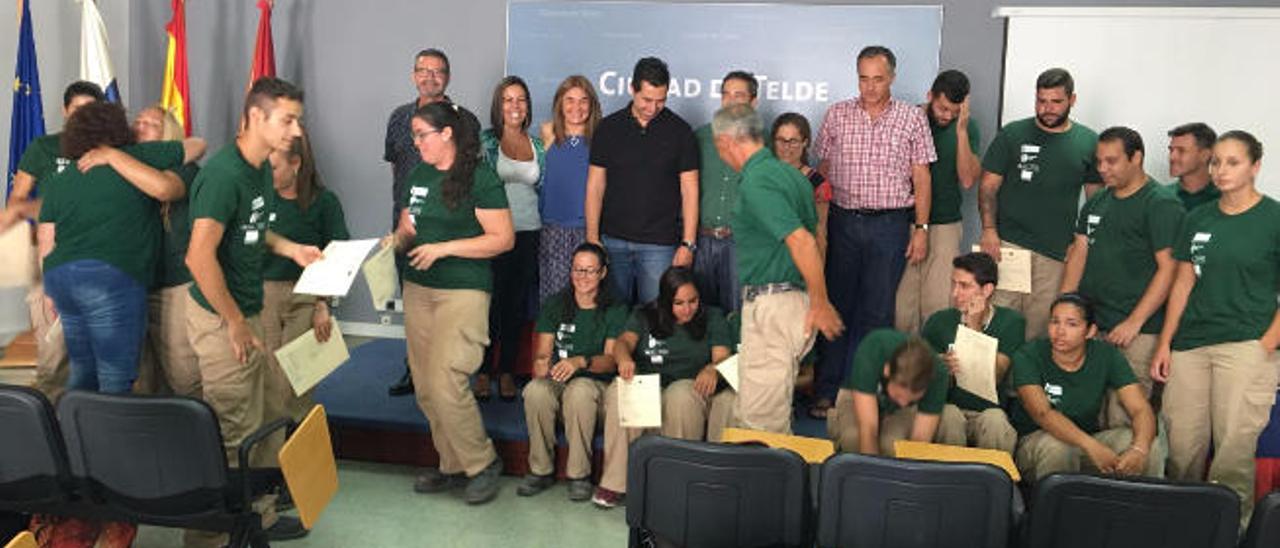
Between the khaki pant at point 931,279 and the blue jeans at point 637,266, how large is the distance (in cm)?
112

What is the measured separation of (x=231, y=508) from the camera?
299 cm

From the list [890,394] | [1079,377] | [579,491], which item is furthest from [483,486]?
[1079,377]

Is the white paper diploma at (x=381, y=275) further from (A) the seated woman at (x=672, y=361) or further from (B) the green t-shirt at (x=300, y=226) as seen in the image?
(A) the seated woman at (x=672, y=361)

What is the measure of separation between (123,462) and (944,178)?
139 inches

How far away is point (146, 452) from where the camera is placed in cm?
285

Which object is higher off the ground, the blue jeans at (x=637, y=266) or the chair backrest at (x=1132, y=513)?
the blue jeans at (x=637, y=266)

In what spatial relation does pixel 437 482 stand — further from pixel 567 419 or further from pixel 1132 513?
pixel 1132 513

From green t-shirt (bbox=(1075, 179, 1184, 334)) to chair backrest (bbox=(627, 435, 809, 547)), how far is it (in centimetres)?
201

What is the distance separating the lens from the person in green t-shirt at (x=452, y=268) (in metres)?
3.74

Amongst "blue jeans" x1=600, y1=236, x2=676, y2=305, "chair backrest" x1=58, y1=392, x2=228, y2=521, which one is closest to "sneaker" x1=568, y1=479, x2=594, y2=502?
"blue jeans" x1=600, y1=236, x2=676, y2=305

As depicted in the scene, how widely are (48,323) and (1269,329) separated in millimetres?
4602

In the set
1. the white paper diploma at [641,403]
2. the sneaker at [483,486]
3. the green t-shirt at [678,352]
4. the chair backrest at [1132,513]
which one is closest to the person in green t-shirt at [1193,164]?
the green t-shirt at [678,352]

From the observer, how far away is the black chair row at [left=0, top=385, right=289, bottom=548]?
9.18ft

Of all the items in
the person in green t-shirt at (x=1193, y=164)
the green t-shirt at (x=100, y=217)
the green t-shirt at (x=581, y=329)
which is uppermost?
the person in green t-shirt at (x=1193, y=164)
